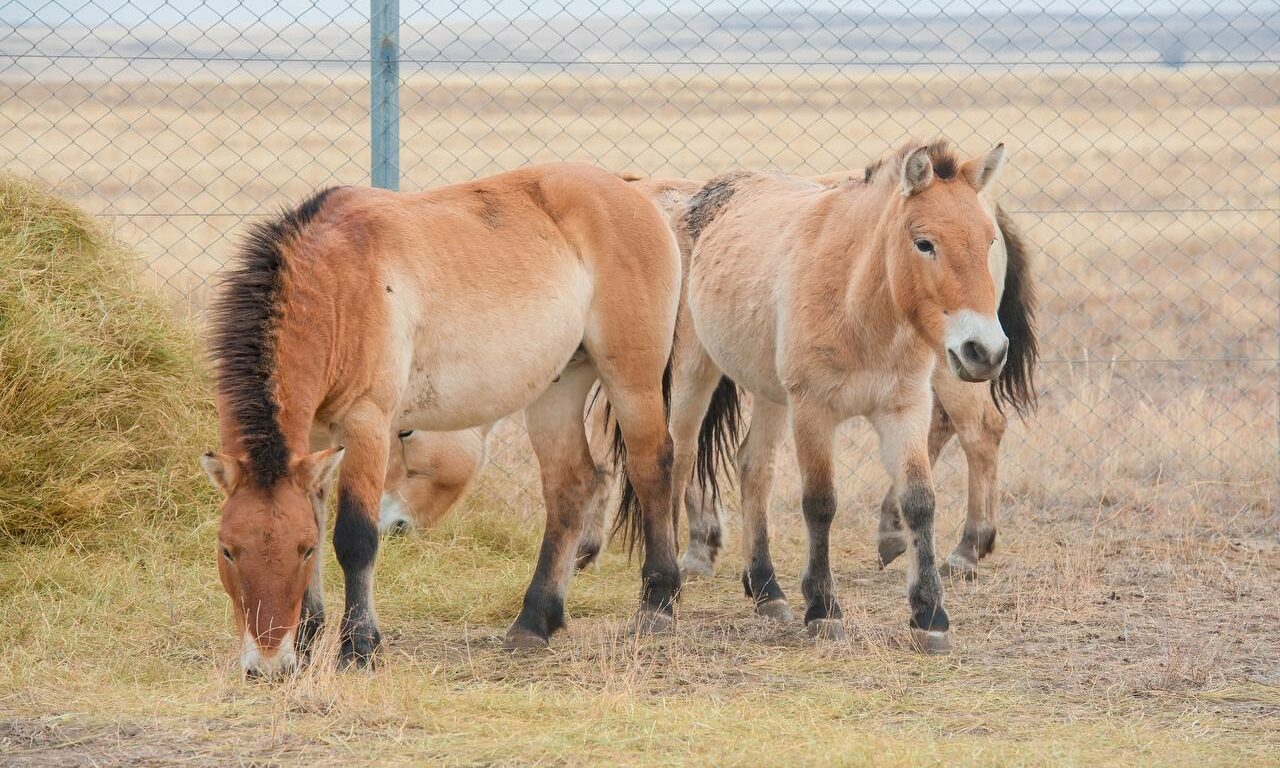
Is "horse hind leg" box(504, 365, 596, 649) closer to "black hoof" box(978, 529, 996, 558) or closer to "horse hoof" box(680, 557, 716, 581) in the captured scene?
"horse hoof" box(680, 557, 716, 581)

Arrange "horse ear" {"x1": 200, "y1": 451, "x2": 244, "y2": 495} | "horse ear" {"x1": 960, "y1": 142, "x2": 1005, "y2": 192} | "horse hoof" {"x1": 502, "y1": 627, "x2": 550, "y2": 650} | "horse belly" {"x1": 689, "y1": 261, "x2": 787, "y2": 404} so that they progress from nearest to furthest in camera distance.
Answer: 1. "horse ear" {"x1": 200, "y1": 451, "x2": 244, "y2": 495}
2. "horse ear" {"x1": 960, "y1": 142, "x2": 1005, "y2": 192}
3. "horse hoof" {"x1": 502, "y1": 627, "x2": 550, "y2": 650}
4. "horse belly" {"x1": 689, "y1": 261, "x2": 787, "y2": 404}

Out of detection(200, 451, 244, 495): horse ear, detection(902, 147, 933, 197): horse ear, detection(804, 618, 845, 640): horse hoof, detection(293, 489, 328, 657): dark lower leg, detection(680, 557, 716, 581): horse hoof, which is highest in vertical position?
detection(902, 147, 933, 197): horse ear

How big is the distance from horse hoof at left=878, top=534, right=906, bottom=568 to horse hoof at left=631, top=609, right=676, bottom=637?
1.62m

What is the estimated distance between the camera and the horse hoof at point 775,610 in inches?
224

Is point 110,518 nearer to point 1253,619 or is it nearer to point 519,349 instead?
point 519,349

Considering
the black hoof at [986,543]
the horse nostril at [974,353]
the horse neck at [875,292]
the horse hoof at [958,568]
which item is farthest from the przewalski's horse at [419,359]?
the black hoof at [986,543]

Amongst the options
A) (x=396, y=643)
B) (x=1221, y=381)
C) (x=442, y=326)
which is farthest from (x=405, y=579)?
(x=1221, y=381)

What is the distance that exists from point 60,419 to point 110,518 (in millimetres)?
495

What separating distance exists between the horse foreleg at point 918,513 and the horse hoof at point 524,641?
143cm

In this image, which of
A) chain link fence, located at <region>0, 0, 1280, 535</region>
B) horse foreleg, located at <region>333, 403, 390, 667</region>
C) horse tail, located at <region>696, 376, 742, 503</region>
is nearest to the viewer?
horse foreleg, located at <region>333, 403, 390, 667</region>

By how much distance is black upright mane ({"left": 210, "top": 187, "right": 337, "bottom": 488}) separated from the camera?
158 inches

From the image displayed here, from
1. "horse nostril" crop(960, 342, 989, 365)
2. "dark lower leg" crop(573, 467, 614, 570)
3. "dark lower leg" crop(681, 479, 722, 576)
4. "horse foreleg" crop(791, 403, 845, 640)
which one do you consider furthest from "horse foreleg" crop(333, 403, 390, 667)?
"dark lower leg" crop(681, 479, 722, 576)

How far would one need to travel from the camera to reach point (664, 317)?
538 cm

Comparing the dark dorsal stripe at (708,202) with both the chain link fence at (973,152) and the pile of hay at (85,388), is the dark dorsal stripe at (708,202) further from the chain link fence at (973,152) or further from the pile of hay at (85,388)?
the pile of hay at (85,388)
